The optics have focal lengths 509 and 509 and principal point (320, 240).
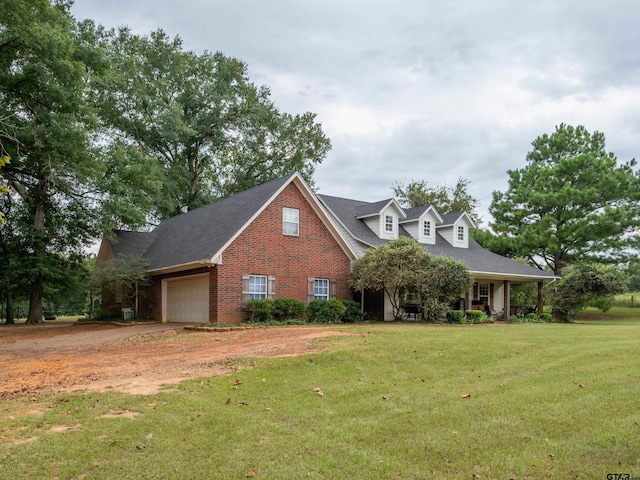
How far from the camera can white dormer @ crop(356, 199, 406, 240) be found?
26250 mm

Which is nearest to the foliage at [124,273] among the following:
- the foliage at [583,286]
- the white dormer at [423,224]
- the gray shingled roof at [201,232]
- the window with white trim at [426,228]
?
the gray shingled roof at [201,232]

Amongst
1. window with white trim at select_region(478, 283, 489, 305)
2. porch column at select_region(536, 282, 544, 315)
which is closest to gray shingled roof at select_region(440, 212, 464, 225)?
window with white trim at select_region(478, 283, 489, 305)

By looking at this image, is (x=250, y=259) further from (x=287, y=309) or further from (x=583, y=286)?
(x=583, y=286)

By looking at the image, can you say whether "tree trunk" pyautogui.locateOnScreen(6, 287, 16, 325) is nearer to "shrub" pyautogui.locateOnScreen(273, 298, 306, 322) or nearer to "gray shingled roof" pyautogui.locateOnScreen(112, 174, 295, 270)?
"gray shingled roof" pyautogui.locateOnScreen(112, 174, 295, 270)

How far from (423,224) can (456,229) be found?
2723 millimetres

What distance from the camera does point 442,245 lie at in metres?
28.4

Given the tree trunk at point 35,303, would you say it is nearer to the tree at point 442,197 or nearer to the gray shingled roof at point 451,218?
the gray shingled roof at point 451,218

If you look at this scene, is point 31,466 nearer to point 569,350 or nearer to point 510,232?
point 569,350

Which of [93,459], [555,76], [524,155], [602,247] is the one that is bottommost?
[93,459]

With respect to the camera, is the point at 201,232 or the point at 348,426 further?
the point at 201,232

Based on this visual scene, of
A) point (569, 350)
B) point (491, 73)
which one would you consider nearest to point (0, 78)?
point (491, 73)

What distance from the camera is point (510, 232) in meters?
37.0

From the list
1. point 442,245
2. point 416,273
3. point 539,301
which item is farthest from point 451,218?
point 416,273

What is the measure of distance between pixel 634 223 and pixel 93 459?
119 feet
